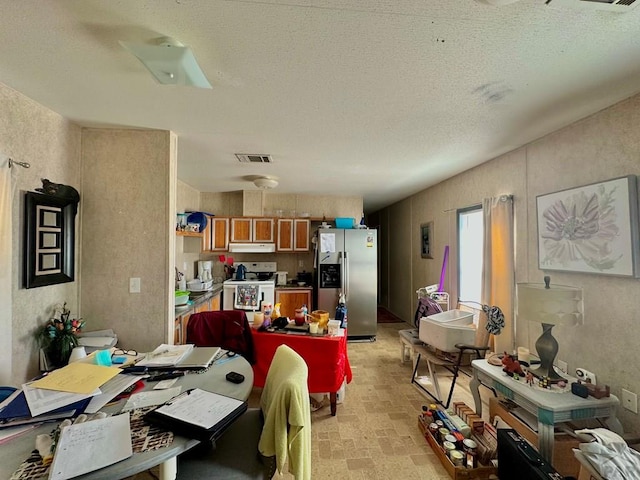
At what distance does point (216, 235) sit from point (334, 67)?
404cm

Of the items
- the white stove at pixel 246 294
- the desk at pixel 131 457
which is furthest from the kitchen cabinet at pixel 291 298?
the desk at pixel 131 457

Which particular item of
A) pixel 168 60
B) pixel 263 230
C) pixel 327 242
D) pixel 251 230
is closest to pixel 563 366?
pixel 327 242

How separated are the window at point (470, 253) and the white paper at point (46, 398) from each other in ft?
12.5

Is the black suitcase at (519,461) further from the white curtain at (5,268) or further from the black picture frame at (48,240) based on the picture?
the black picture frame at (48,240)

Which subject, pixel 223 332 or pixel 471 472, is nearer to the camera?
pixel 471 472

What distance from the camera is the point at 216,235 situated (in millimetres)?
4941

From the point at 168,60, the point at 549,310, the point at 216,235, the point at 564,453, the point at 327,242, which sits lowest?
the point at 564,453

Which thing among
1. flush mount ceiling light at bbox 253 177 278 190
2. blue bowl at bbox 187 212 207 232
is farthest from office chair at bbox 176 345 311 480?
blue bowl at bbox 187 212 207 232

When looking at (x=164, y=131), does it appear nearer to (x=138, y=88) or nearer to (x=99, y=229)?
(x=138, y=88)

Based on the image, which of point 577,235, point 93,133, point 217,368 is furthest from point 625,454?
point 93,133

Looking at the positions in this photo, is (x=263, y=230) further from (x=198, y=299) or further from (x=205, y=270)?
(x=198, y=299)

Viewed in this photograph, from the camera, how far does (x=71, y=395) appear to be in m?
1.18

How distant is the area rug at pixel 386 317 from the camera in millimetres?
5891

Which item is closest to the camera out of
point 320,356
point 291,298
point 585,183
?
point 585,183
